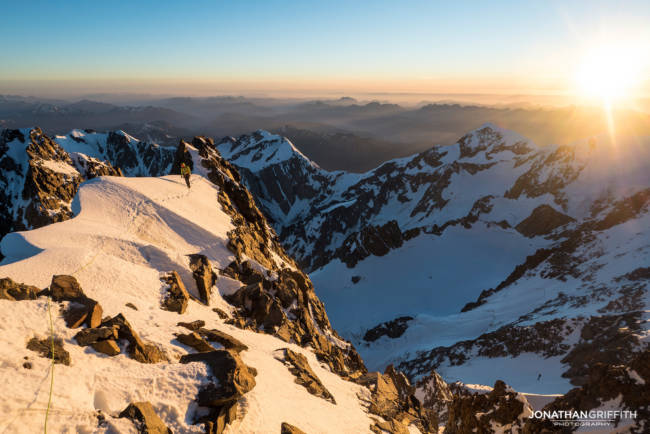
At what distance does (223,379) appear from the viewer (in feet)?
39.8

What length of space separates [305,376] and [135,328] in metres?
9.07

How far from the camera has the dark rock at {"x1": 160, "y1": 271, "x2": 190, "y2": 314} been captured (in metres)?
18.6

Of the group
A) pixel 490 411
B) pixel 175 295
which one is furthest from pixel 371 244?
pixel 175 295

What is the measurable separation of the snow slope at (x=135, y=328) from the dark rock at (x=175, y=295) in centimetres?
52

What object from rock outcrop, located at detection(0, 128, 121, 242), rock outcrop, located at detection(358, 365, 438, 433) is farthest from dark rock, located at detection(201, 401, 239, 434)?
rock outcrop, located at detection(0, 128, 121, 242)

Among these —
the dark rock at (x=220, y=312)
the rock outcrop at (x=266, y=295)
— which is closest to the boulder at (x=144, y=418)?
the rock outcrop at (x=266, y=295)

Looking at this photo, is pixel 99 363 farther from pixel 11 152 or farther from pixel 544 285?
pixel 11 152

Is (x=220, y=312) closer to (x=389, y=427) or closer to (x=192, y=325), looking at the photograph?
(x=192, y=325)

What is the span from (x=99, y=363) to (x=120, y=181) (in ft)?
91.7

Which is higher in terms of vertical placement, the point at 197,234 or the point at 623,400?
the point at 197,234

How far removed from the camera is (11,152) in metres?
98.6

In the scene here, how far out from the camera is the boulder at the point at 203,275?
910 inches

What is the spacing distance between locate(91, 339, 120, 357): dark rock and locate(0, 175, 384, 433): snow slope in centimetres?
20

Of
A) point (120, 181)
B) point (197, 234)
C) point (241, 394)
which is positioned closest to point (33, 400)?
point (241, 394)
